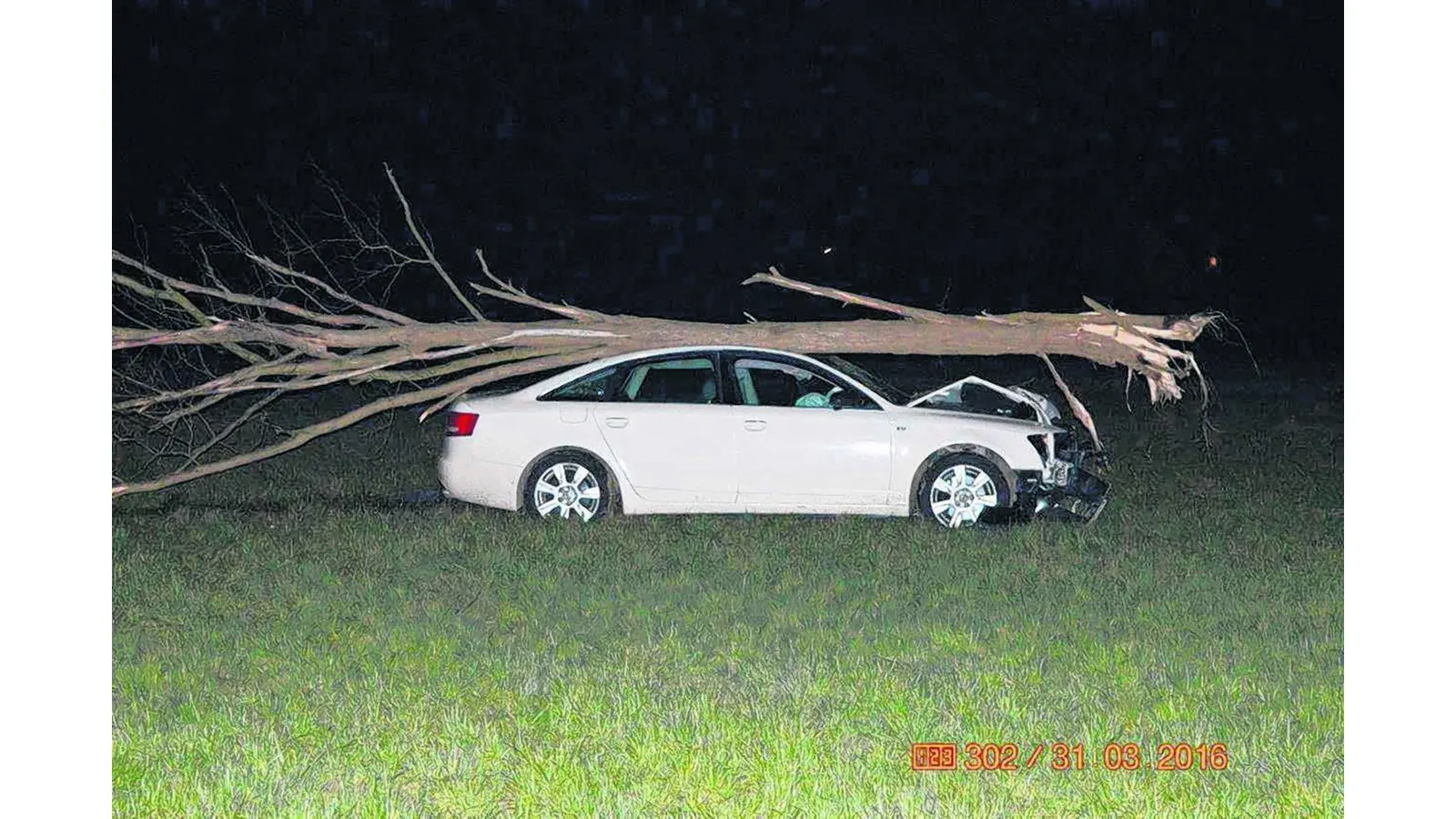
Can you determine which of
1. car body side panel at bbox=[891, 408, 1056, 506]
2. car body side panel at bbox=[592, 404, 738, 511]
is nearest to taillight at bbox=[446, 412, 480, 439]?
car body side panel at bbox=[592, 404, 738, 511]

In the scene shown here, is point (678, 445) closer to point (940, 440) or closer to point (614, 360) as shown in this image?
point (614, 360)

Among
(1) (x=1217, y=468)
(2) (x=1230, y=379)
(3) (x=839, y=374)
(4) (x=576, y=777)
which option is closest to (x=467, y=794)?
(4) (x=576, y=777)

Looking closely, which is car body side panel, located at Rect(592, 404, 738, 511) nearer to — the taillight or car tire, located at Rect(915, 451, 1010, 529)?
the taillight

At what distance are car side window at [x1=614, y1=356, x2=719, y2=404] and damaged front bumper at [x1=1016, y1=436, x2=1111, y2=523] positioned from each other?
234 centimetres

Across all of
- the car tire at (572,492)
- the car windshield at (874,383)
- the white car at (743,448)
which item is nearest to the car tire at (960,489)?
the white car at (743,448)

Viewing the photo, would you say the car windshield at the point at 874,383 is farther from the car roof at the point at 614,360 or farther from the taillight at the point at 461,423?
the taillight at the point at 461,423

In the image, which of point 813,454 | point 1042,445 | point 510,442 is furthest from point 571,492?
point 1042,445

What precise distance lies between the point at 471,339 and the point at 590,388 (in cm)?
106

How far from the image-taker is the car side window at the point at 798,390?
11.4 meters

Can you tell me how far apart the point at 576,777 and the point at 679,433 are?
5.69 metres

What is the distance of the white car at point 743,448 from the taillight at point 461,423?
0.4 inches

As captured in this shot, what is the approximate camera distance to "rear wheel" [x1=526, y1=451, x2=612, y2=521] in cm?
1159

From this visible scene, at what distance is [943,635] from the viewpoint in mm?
8031
